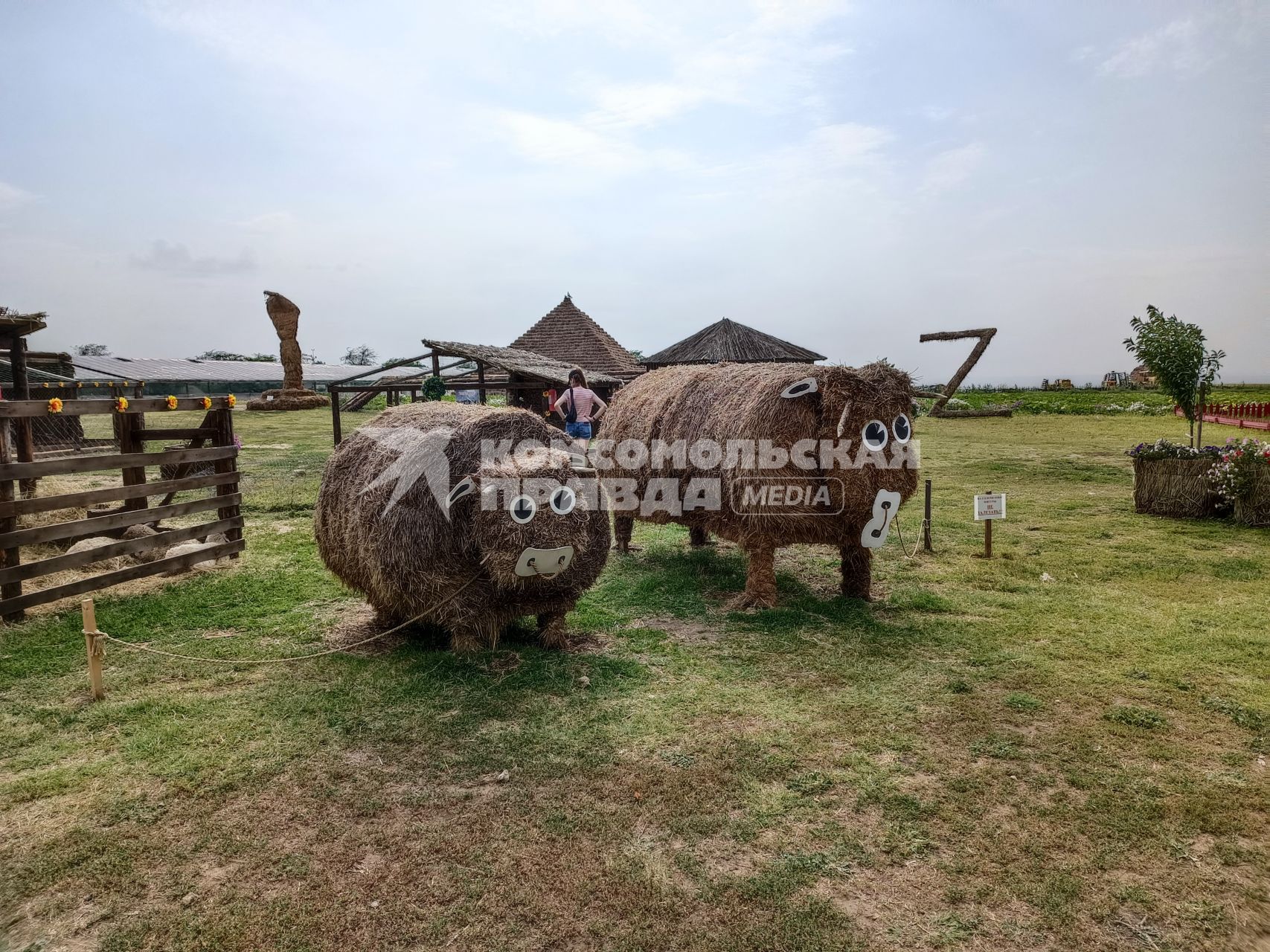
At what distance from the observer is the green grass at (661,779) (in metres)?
3.07

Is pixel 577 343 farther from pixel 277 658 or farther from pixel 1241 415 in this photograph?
pixel 1241 415

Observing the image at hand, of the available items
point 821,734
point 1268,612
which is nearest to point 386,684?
point 821,734

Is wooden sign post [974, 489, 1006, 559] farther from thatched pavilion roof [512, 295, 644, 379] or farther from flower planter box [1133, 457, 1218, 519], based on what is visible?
thatched pavilion roof [512, 295, 644, 379]

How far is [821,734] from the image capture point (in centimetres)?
466

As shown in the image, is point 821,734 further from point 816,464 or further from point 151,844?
point 151,844

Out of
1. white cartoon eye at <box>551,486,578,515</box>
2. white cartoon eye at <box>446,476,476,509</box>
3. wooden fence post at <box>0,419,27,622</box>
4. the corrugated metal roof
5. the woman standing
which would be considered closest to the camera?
white cartoon eye at <box>551,486,578,515</box>

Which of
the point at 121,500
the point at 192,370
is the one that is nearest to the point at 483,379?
the point at 121,500

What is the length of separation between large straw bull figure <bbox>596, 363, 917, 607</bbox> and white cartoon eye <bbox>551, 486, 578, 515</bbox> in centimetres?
216

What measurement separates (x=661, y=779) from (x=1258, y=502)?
1125 cm

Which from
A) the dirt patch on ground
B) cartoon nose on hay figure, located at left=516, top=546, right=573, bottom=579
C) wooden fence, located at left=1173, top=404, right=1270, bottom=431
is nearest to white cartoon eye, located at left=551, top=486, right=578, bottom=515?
cartoon nose on hay figure, located at left=516, top=546, right=573, bottom=579

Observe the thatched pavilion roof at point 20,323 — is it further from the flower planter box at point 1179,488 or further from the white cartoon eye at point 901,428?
the flower planter box at point 1179,488

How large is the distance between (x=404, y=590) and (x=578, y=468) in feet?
5.48

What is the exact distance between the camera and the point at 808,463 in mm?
6871

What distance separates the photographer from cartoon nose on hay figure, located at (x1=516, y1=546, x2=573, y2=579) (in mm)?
5230
